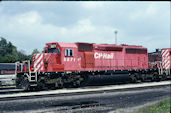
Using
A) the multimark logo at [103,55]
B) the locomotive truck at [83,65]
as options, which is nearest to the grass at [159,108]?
the locomotive truck at [83,65]

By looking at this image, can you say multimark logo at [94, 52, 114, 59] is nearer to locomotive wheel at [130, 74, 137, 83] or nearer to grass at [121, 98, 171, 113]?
locomotive wheel at [130, 74, 137, 83]

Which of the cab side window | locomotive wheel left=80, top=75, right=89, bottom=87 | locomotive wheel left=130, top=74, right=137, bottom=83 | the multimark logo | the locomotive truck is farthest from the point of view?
locomotive wheel left=130, top=74, right=137, bottom=83

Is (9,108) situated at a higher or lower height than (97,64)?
lower

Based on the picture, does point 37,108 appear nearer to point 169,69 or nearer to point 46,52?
point 46,52

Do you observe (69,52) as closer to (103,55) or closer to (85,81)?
(85,81)

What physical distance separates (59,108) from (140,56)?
15.3 meters

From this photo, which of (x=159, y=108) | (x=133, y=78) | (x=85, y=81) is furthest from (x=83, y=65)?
(x=159, y=108)

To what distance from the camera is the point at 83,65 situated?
17.6 meters

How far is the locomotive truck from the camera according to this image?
1534 centimetres

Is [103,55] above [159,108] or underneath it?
above

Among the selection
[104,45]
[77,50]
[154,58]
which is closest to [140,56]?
[154,58]

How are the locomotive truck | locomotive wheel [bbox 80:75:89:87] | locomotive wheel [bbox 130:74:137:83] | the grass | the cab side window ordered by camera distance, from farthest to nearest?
locomotive wheel [bbox 130:74:137:83] → locomotive wheel [bbox 80:75:89:87] → the cab side window → the locomotive truck → the grass

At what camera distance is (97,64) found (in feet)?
60.5

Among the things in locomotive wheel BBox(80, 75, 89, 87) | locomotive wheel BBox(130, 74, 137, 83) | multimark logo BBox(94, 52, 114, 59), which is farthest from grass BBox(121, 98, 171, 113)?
locomotive wheel BBox(130, 74, 137, 83)
